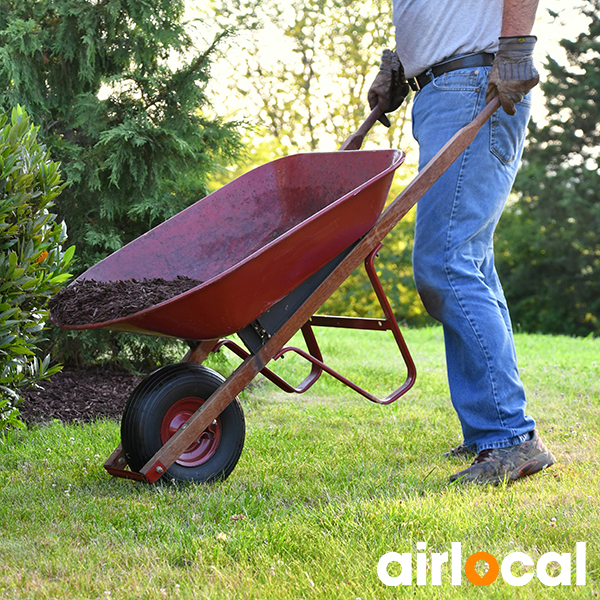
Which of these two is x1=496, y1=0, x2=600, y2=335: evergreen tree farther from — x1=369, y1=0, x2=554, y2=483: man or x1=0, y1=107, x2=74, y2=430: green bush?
x1=0, y1=107, x2=74, y2=430: green bush

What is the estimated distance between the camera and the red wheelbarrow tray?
199 centimetres

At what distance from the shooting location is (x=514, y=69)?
7.26ft

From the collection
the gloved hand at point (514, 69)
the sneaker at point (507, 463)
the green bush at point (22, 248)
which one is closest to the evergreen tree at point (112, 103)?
the green bush at point (22, 248)

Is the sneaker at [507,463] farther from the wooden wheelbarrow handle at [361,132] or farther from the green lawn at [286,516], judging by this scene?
the wooden wheelbarrow handle at [361,132]

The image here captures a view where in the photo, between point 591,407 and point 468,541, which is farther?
point 591,407

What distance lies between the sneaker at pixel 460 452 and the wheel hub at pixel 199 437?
931 mm

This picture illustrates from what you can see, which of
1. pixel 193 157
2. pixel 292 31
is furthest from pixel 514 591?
pixel 292 31

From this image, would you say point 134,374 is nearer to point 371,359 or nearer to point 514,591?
point 371,359

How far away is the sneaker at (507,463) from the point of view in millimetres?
2250

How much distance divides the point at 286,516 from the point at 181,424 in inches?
20.4

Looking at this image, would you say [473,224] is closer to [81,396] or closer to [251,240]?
[251,240]

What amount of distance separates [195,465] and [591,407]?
2.32 metres

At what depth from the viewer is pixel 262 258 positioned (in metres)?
1.98

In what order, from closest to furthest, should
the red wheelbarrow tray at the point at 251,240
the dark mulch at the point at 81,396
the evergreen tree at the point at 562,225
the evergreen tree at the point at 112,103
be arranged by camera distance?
1. the red wheelbarrow tray at the point at 251,240
2. the dark mulch at the point at 81,396
3. the evergreen tree at the point at 112,103
4. the evergreen tree at the point at 562,225
